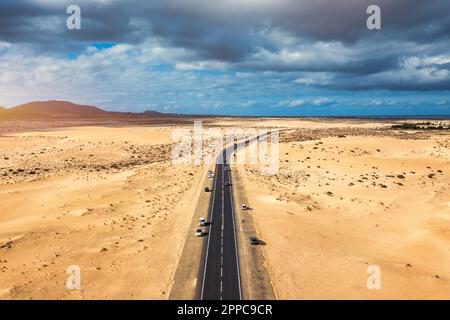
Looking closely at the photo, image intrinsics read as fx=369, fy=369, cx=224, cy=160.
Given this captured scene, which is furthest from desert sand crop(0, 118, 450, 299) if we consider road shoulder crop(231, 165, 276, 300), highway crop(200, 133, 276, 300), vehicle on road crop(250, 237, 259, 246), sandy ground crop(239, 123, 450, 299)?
highway crop(200, 133, 276, 300)

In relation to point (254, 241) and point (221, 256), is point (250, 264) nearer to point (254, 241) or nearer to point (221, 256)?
point (221, 256)

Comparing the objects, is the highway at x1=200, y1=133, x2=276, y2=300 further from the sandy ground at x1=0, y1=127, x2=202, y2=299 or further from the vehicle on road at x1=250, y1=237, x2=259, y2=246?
the sandy ground at x1=0, y1=127, x2=202, y2=299

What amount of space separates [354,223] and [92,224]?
153ft

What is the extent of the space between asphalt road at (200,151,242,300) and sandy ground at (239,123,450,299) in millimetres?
4802

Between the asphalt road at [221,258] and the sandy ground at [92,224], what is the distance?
4498 mm

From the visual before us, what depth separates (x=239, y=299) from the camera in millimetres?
Result: 39438

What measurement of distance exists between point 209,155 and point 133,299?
9809cm

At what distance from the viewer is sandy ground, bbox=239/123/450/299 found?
1773 inches

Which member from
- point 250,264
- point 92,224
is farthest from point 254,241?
point 92,224

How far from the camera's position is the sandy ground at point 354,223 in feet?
148

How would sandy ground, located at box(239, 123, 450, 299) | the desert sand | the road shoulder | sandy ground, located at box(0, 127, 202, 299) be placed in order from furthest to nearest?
1. sandy ground, located at box(239, 123, 450, 299)
2. the desert sand
3. sandy ground, located at box(0, 127, 202, 299)
4. the road shoulder

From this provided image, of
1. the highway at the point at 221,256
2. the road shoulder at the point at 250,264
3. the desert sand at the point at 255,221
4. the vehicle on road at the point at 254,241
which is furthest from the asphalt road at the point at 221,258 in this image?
the desert sand at the point at 255,221

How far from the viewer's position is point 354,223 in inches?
2625

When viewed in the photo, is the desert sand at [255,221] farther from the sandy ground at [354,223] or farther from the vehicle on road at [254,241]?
the vehicle on road at [254,241]
